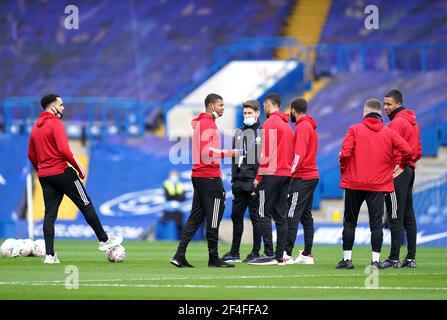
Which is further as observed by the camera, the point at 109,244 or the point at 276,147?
the point at 109,244

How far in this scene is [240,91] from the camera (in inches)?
1336

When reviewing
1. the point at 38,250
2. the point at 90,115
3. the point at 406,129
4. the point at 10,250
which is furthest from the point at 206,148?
the point at 90,115

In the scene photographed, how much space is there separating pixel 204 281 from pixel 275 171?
2962mm

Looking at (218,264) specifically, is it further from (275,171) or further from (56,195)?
(56,195)

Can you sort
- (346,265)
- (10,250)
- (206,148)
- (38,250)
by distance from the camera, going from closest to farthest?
(206,148)
(346,265)
(10,250)
(38,250)

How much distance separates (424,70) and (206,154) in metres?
18.7

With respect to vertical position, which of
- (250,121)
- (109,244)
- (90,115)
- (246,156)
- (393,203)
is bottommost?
(109,244)

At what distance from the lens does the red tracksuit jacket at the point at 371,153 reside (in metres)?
14.8

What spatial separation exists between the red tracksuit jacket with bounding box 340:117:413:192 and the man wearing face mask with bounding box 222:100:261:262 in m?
1.65

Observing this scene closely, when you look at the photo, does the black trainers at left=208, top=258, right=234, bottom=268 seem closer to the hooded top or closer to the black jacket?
the black jacket

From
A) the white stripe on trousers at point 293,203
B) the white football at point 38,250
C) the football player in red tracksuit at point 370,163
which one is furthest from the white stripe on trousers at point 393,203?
the white football at point 38,250

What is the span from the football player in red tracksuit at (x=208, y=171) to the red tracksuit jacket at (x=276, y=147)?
80cm

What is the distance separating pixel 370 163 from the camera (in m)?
14.9

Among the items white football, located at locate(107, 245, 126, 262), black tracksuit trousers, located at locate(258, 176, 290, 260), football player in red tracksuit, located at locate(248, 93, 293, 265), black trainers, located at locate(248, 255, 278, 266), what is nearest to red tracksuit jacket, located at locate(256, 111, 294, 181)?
football player in red tracksuit, located at locate(248, 93, 293, 265)
